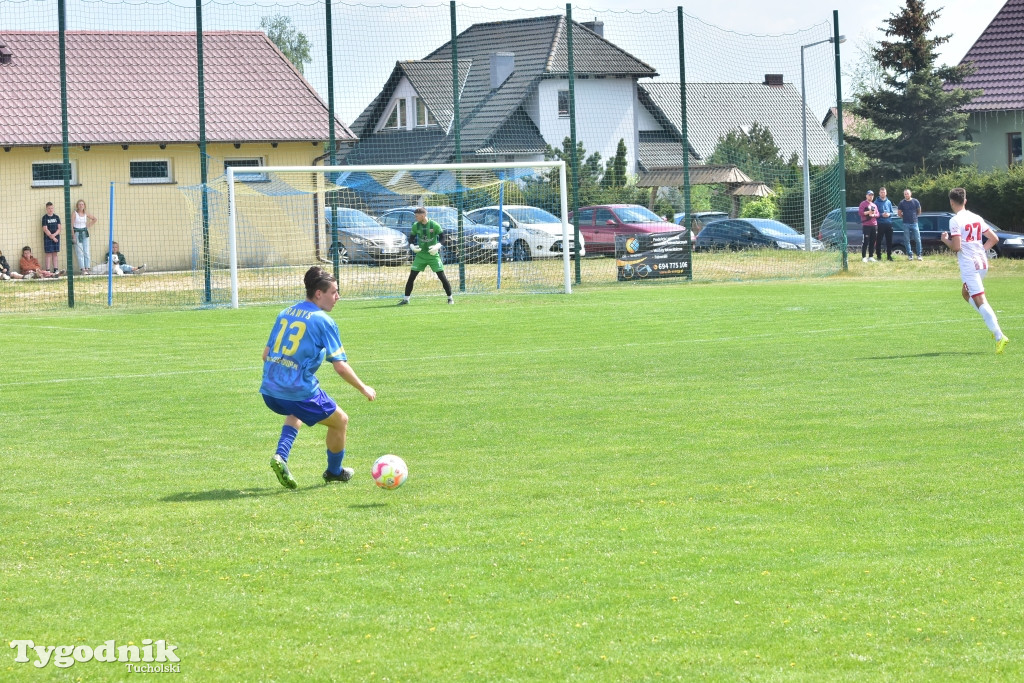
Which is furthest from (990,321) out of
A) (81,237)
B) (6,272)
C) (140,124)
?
(140,124)

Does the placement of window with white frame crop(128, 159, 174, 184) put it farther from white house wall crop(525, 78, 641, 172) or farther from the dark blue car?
the dark blue car

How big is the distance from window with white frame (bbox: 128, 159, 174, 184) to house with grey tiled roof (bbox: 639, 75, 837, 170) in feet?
55.1

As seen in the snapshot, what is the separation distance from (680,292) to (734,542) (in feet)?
61.4

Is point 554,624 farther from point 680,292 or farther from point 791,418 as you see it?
point 680,292

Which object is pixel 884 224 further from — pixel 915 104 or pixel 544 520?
pixel 544 520

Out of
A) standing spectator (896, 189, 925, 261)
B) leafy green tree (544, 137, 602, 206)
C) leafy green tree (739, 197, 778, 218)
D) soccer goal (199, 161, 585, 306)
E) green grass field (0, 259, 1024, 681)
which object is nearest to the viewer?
green grass field (0, 259, 1024, 681)

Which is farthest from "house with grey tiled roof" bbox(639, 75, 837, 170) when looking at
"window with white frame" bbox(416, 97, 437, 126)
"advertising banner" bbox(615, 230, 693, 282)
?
"advertising banner" bbox(615, 230, 693, 282)

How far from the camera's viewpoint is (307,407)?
28.3 feet

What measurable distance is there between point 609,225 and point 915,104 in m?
20.9

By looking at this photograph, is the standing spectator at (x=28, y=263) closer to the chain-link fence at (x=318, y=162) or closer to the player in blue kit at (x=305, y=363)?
the chain-link fence at (x=318, y=162)

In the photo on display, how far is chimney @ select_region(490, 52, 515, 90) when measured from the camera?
33375 mm

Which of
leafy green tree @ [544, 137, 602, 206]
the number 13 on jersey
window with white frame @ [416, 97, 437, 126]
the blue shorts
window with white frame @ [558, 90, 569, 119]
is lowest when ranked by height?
the blue shorts

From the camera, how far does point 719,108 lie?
173 ft

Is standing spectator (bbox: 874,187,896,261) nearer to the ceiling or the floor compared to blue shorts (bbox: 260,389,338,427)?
nearer to the ceiling
